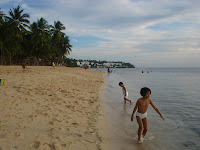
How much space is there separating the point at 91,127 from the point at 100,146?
100 cm

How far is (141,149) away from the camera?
3.38m

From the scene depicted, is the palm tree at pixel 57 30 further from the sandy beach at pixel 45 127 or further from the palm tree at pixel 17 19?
the sandy beach at pixel 45 127

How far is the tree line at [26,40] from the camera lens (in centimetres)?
2877

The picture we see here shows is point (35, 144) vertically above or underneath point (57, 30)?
underneath

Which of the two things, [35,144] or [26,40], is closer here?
[35,144]

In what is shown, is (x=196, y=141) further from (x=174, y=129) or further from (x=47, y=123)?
(x=47, y=123)

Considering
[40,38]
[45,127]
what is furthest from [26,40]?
[45,127]

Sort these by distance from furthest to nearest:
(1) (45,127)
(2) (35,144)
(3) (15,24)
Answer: (3) (15,24) → (1) (45,127) → (2) (35,144)

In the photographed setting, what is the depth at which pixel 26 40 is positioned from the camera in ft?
119

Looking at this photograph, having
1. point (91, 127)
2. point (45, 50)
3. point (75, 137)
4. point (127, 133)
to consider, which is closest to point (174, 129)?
point (127, 133)

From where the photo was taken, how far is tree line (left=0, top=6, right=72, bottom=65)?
28.8 m

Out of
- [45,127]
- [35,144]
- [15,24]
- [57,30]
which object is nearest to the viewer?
[35,144]

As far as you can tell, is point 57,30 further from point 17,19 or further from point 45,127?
point 45,127

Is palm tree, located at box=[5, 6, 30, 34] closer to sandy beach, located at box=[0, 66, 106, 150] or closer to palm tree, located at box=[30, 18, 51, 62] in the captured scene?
palm tree, located at box=[30, 18, 51, 62]
